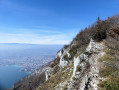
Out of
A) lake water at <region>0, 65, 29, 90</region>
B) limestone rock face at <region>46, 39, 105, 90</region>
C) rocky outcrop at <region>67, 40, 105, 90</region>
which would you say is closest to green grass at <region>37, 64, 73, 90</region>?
limestone rock face at <region>46, 39, 105, 90</region>

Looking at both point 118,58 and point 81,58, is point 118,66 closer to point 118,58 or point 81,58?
point 118,58

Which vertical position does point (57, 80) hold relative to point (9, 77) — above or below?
above


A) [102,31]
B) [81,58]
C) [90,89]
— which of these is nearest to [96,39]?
[102,31]

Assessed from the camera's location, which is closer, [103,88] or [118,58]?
[103,88]

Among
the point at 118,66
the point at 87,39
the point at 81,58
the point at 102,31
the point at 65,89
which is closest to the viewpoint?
the point at 118,66

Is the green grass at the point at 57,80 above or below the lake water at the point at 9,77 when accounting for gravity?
above

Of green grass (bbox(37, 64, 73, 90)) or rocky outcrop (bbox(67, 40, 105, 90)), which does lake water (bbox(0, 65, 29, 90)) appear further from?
rocky outcrop (bbox(67, 40, 105, 90))

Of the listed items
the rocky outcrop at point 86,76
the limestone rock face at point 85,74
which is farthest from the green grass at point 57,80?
the rocky outcrop at point 86,76

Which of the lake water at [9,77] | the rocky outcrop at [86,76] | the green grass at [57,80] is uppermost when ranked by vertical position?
the rocky outcrop at [86,76]

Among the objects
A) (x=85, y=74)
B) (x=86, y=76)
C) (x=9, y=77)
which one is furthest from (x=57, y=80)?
(x=9, y=77)

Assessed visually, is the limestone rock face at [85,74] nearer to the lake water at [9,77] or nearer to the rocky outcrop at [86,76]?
the rocky outcrop at [86,76]

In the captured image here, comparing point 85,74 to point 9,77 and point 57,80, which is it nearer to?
point 57,80
